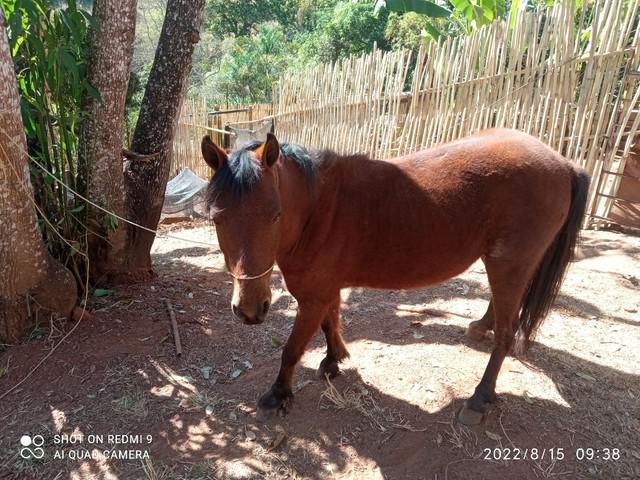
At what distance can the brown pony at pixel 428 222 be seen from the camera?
2680 mm

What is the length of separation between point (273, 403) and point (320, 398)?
35 centimetres

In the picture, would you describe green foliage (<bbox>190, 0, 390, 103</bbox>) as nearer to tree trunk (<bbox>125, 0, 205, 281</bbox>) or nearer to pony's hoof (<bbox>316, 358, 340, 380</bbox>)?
tree trunk (<bbox>125, 0, 205, 281</bbox>)

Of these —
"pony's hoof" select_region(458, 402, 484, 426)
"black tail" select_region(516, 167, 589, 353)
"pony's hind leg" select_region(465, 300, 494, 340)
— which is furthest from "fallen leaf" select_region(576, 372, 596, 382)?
"pony's hoof" select_region(458, 402, 484, 426)

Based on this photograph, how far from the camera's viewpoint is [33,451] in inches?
99.9

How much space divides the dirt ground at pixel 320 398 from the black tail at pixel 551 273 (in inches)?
17.8

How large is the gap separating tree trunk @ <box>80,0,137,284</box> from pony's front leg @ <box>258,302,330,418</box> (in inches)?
84.1

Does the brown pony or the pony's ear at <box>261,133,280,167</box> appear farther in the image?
the brown pony

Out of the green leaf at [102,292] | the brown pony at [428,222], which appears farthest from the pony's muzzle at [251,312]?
the green leaf at [102,292]

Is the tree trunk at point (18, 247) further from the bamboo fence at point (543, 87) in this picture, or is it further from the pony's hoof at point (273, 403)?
the bamboo fence at point (543, 87)

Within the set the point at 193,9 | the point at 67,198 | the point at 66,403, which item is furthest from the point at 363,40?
the point at 66,403

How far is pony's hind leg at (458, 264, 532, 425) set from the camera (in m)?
2.75

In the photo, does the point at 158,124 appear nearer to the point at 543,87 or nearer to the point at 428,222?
the point at 428,222

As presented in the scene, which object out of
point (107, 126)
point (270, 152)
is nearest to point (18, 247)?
point (107, 126)

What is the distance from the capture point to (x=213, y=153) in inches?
90.7
